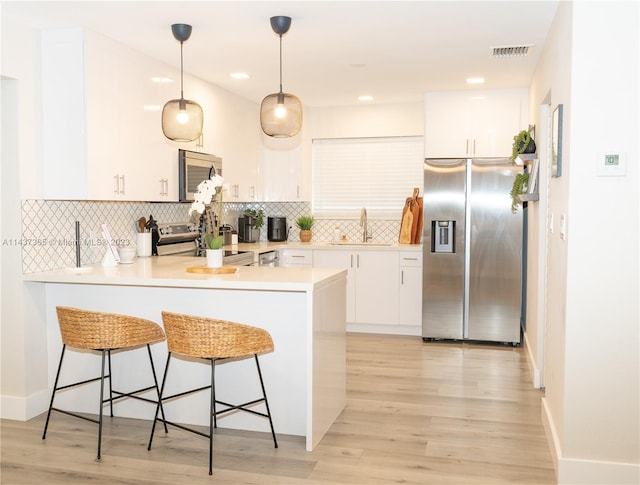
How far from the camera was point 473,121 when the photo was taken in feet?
19.7

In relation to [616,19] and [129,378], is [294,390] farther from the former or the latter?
[616,19]

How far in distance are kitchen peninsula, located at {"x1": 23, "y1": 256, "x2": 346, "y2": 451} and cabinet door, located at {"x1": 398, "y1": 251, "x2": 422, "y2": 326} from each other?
239cm

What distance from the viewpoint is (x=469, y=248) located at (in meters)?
5.92

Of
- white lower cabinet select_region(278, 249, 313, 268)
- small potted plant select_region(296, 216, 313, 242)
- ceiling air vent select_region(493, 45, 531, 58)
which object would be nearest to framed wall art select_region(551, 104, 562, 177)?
ceiling air vent select_region(493, 45, 531, 58)

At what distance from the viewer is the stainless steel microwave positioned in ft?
16.5

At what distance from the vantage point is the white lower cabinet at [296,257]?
21.5 feet

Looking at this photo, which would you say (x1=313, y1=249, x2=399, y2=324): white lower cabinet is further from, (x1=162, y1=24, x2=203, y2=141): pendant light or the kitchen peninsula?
(x1=162, y1=24, x2=203, y2=141): pendant light

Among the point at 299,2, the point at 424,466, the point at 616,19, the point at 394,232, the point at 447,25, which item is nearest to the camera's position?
the point at 616,19

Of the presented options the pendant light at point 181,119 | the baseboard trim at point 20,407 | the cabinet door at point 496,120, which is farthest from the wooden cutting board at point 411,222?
the baseboard trim at point 20,407

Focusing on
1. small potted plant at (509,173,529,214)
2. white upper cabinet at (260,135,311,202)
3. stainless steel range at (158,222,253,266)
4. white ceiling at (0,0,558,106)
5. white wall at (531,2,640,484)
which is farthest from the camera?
white upper cabinet at (260,135,311,202)

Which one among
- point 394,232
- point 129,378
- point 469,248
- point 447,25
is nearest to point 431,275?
point 469,248

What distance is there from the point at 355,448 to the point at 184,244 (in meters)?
2.85

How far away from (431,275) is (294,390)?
2.80m

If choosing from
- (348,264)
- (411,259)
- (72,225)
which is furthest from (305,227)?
(72,225)
